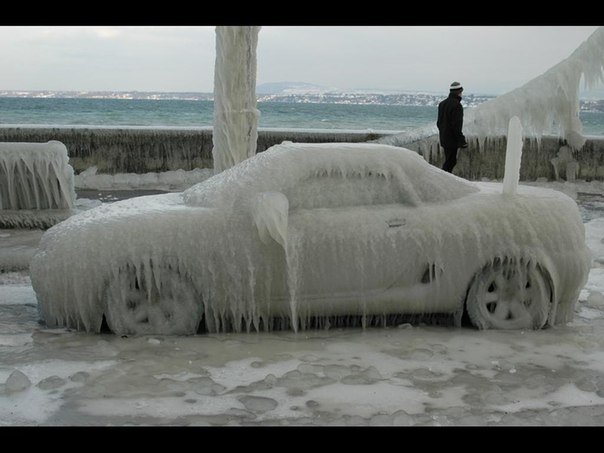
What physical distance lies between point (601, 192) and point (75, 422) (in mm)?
13692

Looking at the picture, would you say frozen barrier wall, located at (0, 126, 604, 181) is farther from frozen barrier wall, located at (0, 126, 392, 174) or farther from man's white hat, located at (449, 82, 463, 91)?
man's white hat, located at (449, 82, 463, 91)

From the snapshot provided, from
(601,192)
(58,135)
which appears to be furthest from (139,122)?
(601,192)

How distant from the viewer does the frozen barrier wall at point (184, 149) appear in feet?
50.8

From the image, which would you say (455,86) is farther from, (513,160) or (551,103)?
(513,160)

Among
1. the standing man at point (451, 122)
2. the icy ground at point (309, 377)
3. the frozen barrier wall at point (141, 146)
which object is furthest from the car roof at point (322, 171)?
the frozen barrier wall at point (141, 146)

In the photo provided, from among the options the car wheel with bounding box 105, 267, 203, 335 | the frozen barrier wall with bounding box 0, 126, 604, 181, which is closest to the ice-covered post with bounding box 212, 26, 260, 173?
the car wheel with bounding box 105, 267, 203, 335

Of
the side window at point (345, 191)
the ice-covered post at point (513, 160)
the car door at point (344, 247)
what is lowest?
the car door at point (344, 247)

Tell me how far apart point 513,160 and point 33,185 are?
7.38 m

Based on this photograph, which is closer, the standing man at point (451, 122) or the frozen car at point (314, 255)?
the frozen car at point (314, 255)

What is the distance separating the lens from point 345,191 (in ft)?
17.5

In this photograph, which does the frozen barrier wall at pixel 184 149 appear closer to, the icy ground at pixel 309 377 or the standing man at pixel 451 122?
the standing man at pixel 451 122

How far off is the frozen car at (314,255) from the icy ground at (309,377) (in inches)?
7.3

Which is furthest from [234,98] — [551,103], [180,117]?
[180,117]

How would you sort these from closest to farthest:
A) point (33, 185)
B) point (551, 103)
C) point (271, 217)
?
point (271, 217) < point (33, 185) < point (551, 103)
